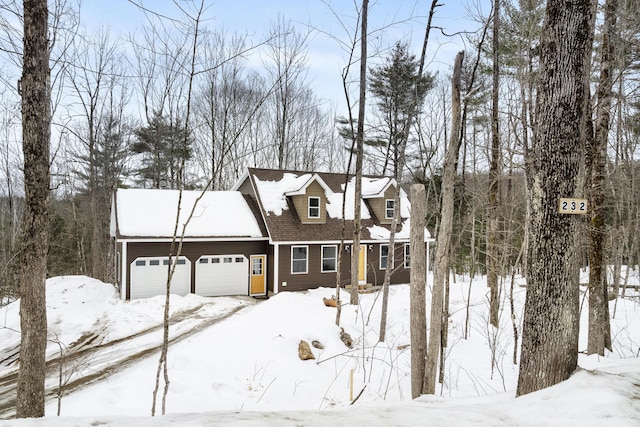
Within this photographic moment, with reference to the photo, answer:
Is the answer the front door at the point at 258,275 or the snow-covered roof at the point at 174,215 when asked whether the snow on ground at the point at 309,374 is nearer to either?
the front door at the point at 258,275

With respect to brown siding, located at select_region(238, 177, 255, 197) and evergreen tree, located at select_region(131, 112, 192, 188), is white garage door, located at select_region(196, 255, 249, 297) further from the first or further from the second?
evergreen tree, located at select_region(131, 112, 192, 188)

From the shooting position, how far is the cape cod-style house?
1424 centimetres

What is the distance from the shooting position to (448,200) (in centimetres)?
546

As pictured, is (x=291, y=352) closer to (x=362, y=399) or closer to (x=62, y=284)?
(x=362, y=399)

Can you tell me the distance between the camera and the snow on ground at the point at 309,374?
2.58m

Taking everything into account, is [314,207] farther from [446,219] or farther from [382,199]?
[446,219]

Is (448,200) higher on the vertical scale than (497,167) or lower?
lower

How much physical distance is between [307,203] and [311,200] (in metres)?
0.33

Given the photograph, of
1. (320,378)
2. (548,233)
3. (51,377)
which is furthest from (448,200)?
(51,377)

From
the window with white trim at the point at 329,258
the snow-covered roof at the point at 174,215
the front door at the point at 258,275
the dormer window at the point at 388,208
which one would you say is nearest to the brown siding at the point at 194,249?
the front door at the point at 258,275

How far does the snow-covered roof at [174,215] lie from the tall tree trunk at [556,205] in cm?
1235

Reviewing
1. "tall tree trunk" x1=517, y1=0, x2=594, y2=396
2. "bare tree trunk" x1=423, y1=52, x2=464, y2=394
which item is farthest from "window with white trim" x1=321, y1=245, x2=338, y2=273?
"tall tree trunk" x1=517, y1=0, x2=594, y2=396

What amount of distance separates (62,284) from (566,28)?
54.7 feet

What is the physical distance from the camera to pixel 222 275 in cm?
1549
